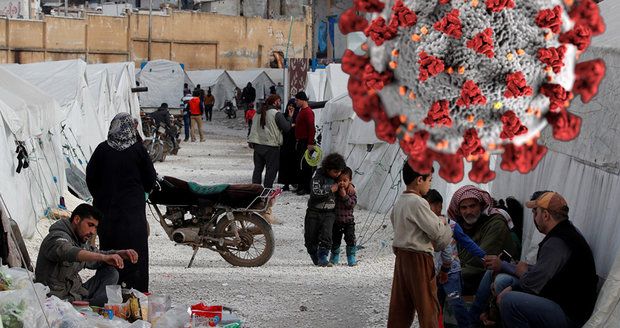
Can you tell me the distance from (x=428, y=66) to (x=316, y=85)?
2580cm

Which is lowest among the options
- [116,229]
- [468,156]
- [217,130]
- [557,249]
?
[217,130]

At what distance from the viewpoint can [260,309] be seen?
8609 millimetres

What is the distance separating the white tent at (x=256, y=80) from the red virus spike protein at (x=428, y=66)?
146 ft

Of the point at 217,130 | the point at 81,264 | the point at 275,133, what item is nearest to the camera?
the point at 81,264

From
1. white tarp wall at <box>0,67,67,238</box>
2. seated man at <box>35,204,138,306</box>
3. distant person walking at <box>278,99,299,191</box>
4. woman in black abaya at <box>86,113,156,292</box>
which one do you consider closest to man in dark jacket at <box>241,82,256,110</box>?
distant person walking at <box>278,99,299,191</box>

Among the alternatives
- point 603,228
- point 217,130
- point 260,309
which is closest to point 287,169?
point 260,309

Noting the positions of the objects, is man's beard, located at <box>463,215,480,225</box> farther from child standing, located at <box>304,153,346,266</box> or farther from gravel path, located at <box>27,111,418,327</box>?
child standing, located at <box>304,153,346,266</box>

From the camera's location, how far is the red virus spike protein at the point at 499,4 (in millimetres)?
2500

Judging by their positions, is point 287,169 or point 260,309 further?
point 287,169

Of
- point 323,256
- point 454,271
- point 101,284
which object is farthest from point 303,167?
point 101,284

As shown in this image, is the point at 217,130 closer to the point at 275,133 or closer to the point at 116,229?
the point at 275,133

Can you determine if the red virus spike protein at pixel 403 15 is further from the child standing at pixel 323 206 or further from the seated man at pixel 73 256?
the child standing at pixel 323 206

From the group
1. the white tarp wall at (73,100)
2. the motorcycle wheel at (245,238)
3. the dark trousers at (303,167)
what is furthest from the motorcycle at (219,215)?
the dark trousers at (303,167)

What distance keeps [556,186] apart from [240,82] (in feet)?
136
